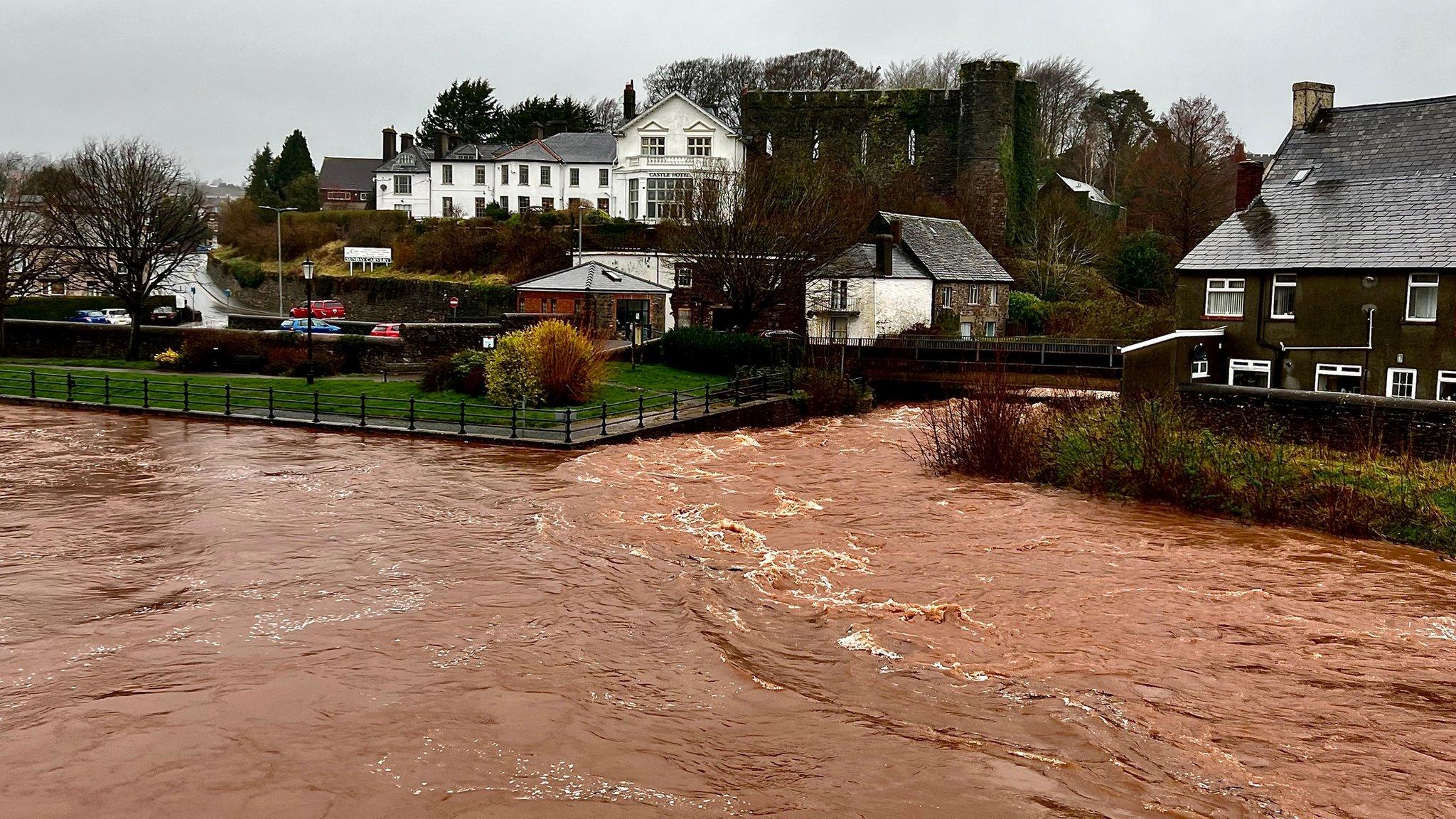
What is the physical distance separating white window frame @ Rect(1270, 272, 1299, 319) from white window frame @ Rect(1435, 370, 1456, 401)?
11.3 ft

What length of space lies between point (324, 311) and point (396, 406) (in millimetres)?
28653

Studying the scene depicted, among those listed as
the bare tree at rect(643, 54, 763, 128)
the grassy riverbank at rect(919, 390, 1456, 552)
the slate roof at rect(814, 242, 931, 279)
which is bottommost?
the grassy riverbank at rect(919, 390, 1456, 552)

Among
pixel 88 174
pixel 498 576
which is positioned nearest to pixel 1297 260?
pixel 498 576

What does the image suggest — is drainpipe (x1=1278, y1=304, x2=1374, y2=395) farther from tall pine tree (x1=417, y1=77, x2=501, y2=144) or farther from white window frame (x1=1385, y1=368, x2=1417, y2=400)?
tall pine tree (x1=417, y1=77, x2=501, y2=144)

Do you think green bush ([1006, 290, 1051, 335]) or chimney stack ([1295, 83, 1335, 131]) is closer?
chimney stack ([1295, 83, 1335, 131])

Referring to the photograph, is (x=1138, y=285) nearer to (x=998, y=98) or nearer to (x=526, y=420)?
(x=998, y=98)

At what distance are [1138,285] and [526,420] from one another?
36438mm

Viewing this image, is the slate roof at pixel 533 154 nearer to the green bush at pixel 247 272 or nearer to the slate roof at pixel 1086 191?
the green bush at pixel 247 272

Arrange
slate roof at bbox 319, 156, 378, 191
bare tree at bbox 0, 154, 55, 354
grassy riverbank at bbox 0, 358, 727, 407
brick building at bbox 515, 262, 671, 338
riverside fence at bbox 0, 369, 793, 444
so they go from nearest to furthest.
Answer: riverside fence at bbox 0, 369, 793, 444 → grassy riverbank at bbox 0, 358, 727, 407 → brick building at bbox 515, 262, 671, 338 → bare tree at bbox 0, 154, 55, 354 → slate roof at bbox 319, 156, 378, 191

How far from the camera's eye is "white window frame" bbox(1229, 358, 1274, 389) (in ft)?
94.3

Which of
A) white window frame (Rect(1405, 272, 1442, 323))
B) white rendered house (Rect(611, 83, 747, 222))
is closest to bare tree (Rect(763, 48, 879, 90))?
white rendered house (Rect(611, 83, 747, 222))

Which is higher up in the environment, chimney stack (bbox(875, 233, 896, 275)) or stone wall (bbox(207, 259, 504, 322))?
chimney stack (bbox(875, 233, 896, 275))

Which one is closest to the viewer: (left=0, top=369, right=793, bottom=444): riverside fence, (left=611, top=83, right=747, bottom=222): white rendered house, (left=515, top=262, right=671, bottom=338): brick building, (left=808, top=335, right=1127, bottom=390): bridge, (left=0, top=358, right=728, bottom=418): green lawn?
(left=0, top=369, right=793, bottom=444): riverside fence

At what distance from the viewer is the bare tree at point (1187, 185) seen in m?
54.7
